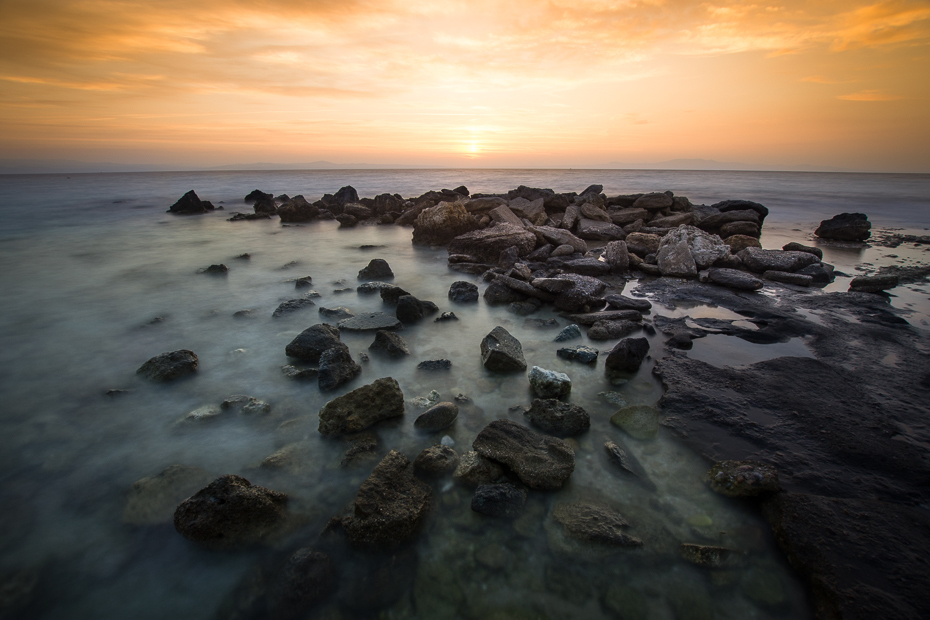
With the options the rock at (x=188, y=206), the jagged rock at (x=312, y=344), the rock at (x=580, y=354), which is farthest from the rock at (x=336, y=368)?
the rock at (x=188, y=206)

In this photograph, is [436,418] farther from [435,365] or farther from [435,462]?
[435,365]

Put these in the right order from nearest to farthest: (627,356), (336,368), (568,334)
A: (336,368), (627,356), (568,334)

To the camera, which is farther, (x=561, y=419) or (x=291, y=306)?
(x=291, y=306)

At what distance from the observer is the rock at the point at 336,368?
3.17 metres

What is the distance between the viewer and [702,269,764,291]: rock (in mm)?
5461

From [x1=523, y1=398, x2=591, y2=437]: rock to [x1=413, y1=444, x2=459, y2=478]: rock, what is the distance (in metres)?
0.67

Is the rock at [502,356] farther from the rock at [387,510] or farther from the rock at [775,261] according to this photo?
the rock at [775,261]

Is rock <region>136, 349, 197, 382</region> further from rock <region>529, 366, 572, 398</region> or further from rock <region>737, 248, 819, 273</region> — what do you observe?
rock <region>737, 248, 819, 273</region>

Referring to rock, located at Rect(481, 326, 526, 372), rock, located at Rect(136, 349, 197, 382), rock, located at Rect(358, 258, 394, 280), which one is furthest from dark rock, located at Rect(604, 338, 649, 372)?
rock, located at Rect(358, 258, 394, 280)

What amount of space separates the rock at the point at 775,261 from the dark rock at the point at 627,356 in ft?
15.2

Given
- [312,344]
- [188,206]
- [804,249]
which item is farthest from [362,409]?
[188,206]

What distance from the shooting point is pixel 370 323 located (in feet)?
14.4

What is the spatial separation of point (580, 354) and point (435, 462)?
1826 millimetres

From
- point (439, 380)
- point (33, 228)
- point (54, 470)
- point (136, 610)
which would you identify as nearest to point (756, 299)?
point (439, 380)
